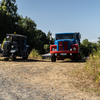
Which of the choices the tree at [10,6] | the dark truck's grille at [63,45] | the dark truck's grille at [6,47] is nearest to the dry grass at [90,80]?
the dark truck's grille at [63,45]

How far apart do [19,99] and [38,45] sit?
119ft

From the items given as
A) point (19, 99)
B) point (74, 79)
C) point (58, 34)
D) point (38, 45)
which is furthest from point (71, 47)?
point (38, 45)

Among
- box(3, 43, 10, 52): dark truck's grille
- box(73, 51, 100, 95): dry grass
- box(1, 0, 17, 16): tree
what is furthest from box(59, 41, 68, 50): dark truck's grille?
box(1, 0, 17, 16): tree

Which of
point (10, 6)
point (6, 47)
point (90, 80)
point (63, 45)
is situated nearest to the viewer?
point (90, 80)

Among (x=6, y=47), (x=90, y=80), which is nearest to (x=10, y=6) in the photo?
(x=6, y=47)

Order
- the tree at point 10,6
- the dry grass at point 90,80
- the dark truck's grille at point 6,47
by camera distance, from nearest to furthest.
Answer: the dry grass at point 90,80
the dark truck's grille at point 6,47
the tree at point 10,6

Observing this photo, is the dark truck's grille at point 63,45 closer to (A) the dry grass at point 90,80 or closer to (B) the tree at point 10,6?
(A) the dry grass at point 90,80

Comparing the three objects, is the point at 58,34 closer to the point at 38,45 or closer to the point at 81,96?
the point at 81,96

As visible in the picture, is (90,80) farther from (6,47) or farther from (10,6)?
(10,6)

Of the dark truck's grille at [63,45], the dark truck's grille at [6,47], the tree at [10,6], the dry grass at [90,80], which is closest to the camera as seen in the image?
the dry grass at [90,80]

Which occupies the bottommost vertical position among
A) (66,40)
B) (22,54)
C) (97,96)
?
(97,96)

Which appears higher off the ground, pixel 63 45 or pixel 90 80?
pixel 63 45

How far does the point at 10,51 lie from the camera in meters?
11.0

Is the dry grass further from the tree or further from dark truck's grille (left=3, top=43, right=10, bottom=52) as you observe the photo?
the tree
